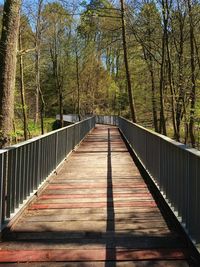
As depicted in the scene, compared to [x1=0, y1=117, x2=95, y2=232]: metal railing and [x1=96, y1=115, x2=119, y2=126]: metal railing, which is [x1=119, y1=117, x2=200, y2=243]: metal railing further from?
[x1=96, y1=115, x2=119, y2=126]: metal railing

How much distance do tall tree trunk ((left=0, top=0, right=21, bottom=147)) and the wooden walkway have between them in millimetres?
1428

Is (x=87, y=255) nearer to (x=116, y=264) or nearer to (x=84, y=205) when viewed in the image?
(x=116, y=264)

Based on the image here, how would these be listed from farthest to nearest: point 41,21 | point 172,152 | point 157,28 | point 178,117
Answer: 1. point 41,21
2. point 178,117
3. point 157,28
4. point 172,152

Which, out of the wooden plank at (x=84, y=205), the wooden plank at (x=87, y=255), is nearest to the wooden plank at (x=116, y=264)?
the wooden plank at (x=87, y=255)

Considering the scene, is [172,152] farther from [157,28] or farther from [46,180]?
[157,28]

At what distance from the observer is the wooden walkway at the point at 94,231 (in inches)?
175

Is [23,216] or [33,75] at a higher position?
[33,75]

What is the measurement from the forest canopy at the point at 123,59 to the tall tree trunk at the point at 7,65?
69 cm

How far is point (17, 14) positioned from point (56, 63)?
28.3 meters

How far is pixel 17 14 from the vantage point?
764 centimetres

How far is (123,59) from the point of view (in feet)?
126

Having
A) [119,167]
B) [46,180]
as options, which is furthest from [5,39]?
[119,167]

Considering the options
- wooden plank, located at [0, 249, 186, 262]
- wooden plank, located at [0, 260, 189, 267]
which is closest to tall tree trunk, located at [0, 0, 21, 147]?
wooden plank, located at [0, 249, 186, 262]

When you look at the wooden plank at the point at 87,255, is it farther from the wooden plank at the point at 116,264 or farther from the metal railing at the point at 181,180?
the metal railing at the point at 181,180
